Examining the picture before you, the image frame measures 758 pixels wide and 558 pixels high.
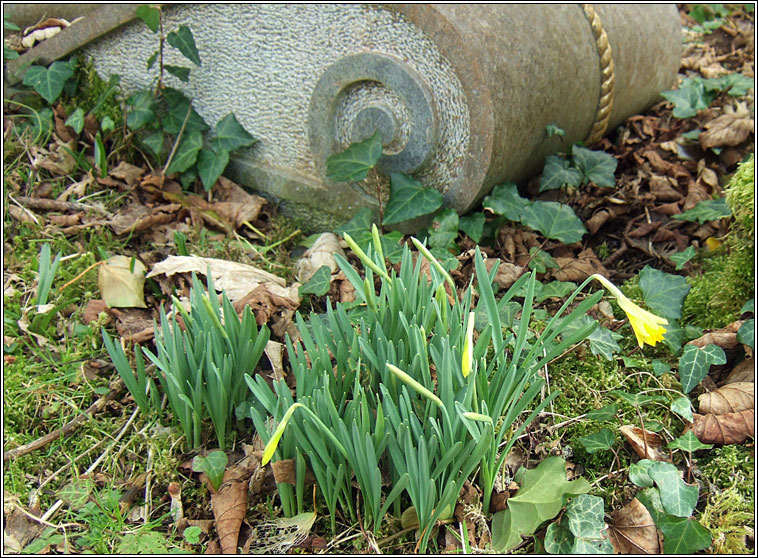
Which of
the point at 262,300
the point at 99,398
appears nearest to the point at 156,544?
the point at 99,398

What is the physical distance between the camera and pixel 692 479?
158 cm

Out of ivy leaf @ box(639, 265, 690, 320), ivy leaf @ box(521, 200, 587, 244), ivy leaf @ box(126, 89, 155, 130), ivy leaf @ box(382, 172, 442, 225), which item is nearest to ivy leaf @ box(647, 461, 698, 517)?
ivy leaf @ box(639, 265, 690, 320)

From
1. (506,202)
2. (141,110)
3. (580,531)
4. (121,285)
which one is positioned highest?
(141,110)

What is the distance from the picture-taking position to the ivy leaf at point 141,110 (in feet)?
9.34

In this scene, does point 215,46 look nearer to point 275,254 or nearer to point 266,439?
point 275,254

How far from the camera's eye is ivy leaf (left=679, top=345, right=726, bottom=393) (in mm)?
1744

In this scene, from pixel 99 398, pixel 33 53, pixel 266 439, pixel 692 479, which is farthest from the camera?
pixel 33 53

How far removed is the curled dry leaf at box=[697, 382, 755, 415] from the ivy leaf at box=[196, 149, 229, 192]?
206 cm

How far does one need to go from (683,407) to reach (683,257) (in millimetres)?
718

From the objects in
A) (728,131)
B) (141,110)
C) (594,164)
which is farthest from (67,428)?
(728,131)

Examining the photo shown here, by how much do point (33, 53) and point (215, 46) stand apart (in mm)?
944

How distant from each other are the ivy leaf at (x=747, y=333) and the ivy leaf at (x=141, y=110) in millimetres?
2454

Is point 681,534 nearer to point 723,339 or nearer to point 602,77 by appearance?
point 723,339

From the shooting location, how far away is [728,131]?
2.79 meters
